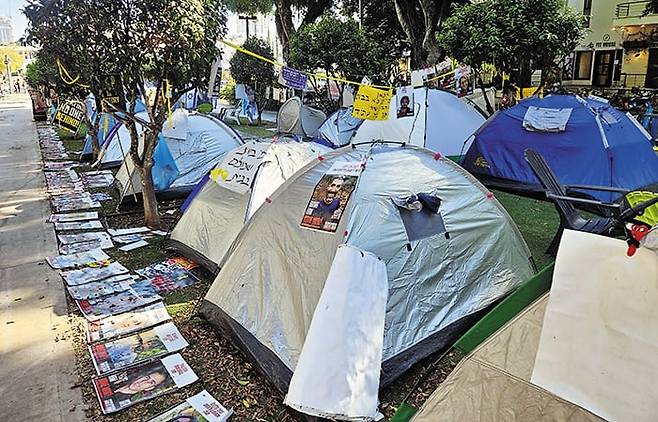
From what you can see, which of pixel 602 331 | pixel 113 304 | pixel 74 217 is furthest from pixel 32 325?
pixel 602 331

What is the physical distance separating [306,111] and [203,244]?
9.10 metres

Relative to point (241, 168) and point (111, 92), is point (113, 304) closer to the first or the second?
point (241, 168)

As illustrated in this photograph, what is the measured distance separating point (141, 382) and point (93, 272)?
2000 millimetres

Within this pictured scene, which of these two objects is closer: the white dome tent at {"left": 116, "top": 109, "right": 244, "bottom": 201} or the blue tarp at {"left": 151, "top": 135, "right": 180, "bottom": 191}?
the blue tarp at {"left": 151, "top": 135, "right": 180, "bottom": 191}

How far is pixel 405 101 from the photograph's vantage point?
731 cm

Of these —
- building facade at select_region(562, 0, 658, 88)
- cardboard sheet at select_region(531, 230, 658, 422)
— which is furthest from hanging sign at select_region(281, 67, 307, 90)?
building facade at select_region(562, 0, 658, 88)

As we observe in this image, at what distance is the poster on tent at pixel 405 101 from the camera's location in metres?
7.18

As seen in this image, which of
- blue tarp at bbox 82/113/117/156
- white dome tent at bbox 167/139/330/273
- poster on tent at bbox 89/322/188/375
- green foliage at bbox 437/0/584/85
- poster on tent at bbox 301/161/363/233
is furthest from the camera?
blue tarp at bbox 82/113/117/156

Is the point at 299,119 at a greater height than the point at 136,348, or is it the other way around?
the point at 299,119

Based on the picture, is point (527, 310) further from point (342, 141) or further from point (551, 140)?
point (342, 141)

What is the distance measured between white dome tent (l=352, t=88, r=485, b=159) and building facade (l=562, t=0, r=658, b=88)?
10778 millimetres

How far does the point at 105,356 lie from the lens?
3.32m

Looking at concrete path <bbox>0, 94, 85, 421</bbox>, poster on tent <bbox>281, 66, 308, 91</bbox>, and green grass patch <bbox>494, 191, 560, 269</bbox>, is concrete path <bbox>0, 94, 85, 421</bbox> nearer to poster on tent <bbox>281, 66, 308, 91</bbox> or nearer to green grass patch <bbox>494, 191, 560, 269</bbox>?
green grass patch <bbox>494, 191, 560, 269</bbox>

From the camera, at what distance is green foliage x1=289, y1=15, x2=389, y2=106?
472 inches
